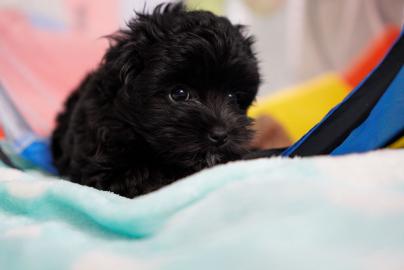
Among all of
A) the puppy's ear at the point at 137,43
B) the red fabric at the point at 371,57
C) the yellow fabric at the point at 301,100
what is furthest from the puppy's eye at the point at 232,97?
the red fabric at the point at 371,57

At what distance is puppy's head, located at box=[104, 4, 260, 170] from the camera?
154 cm

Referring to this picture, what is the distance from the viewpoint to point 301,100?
357 centimetres

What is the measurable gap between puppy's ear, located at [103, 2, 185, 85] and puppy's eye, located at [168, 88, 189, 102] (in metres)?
0.16

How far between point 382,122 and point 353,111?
0.10 metres

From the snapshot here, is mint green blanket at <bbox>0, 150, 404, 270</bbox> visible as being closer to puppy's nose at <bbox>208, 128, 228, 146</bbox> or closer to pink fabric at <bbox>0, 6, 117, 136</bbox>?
puppy's nose at <bbox>208, 128, 228, 146</bbox>

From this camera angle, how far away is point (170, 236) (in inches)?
41.4

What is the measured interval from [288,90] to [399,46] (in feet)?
7.54

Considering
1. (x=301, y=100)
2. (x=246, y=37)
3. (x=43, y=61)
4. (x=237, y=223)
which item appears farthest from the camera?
(x=301, y=100)

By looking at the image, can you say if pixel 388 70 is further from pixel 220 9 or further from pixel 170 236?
pixel 220 9

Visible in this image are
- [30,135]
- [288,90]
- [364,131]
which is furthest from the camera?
[288,90]

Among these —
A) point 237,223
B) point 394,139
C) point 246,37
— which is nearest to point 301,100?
point 246,37

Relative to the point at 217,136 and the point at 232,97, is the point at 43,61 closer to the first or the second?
the point at 232,97

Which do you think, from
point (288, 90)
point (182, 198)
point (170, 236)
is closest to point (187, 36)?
point (182, 198)

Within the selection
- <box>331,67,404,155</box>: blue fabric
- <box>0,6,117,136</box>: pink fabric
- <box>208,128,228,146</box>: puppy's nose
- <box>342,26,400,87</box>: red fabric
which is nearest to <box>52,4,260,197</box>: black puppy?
<box>208,128,228,146</box>: puppy's nose
